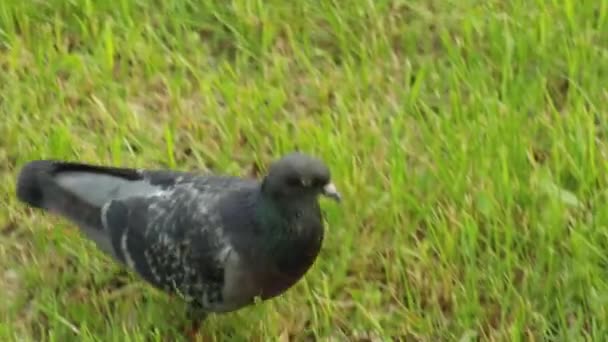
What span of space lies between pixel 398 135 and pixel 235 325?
944 millimetres

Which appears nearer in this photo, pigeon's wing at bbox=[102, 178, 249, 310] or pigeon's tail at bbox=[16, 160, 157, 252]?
pigeon's wing at bbox=[102, 178, 249, 310]

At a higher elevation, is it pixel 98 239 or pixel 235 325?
pixel 98 239

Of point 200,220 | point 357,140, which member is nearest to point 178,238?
point 200,220

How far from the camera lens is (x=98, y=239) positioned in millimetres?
3643

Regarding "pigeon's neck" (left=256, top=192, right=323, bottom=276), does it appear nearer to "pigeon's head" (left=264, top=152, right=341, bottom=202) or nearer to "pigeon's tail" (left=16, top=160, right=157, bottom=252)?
"pigeon's head" (left=264, top=152, right=341, bottom=202)

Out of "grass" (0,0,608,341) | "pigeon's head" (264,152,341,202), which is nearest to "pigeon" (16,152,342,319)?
"pigeon's head" (264,152,341,202)

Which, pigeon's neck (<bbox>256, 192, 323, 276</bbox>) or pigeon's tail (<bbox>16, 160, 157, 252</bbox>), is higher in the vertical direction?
pigeon's neck (<bbox>256, 192, 323, 276</bbox>)

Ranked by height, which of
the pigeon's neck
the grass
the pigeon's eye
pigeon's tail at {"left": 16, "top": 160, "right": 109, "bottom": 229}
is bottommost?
the grass

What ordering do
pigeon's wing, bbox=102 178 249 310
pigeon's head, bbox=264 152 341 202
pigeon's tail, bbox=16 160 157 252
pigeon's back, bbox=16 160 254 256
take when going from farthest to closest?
pigeon's tail, bbox=16 160 157 252
pigeon's back, bbox=16 160 254 256
pigeon's wing, bbox=102 178 249 310
pigeon's head, bbox=264 152 341 202

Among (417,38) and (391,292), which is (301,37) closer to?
(417,38)

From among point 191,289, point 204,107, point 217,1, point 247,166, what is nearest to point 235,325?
point 191,289

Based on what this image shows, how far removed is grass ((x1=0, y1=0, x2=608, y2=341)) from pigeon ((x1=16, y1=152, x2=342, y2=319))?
233 mm

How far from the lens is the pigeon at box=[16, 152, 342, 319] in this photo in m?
3.32

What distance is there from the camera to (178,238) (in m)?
3.46
